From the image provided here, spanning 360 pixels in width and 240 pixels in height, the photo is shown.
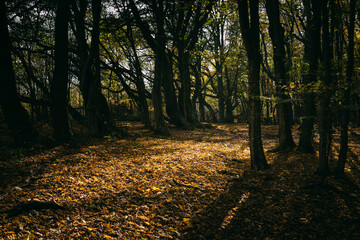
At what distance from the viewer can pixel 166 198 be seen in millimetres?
4535

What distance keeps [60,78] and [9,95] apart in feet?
5.74

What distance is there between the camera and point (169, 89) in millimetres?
15789

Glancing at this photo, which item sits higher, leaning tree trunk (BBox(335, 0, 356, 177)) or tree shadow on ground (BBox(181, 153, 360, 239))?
leaning tree trunk (BBox(335, 0, 356, 177))

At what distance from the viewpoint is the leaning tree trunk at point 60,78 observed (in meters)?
7.56

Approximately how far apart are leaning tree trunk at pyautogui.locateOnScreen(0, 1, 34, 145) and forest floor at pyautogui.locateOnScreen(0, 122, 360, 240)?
0.74 metres

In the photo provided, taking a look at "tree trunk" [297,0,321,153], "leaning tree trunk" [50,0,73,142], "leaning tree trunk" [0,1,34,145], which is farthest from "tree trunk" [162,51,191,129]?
"leaning tree trunk" [0,1,34,145]

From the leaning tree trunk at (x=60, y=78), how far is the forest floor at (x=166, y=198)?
1.12m

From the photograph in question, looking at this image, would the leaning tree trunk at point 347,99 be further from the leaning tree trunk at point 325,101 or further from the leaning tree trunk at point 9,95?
the leaning tree trunk at point 9,95

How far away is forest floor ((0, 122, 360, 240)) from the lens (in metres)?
3.40

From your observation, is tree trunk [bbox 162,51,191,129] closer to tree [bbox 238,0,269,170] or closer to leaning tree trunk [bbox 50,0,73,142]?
leaning tree trunk [bbox 50,0,73,142]

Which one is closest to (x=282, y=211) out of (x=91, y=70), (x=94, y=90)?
(x=94, y=90)

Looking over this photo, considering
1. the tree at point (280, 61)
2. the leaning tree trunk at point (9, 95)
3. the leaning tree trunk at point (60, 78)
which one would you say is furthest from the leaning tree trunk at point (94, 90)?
the tree at point (280, 61)

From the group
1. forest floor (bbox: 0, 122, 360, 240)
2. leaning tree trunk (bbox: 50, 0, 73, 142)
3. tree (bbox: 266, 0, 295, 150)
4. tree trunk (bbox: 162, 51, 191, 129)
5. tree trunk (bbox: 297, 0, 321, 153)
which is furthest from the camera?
tree trunk (bbox: 162, 51, 191, 129)

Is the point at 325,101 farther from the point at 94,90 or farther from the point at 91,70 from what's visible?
the point at 91,70
